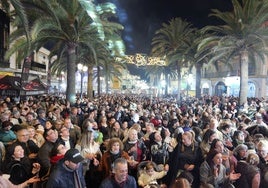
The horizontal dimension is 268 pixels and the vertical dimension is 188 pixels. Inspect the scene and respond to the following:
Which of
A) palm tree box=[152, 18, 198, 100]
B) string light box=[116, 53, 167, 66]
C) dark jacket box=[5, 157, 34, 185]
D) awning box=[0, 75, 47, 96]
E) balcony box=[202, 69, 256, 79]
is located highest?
palm tree box=[152, 18, 198, 100]

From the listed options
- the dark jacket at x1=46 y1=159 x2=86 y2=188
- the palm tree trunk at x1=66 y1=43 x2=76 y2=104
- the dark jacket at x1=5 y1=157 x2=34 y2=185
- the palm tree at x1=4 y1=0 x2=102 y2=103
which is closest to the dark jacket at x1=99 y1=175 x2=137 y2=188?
the dark jacket at x1=46 y1=159 x2=86 y2=188

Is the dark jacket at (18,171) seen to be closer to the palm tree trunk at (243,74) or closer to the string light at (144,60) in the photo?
the palm tree trunk at (243,74)

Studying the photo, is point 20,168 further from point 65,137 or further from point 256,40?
point 256,40

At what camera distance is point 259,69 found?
42.5 m

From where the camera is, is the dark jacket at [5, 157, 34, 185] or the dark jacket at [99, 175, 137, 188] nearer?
the dark jacket at [99, 175, 137, 188]

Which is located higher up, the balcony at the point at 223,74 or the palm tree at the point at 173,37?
the palm tree at the point at 173,37

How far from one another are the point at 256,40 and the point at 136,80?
102984 mm

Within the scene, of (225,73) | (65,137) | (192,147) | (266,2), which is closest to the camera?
(192,147)

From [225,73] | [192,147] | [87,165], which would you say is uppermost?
[225,73]

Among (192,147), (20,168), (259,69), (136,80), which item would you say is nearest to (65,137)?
(20,168)

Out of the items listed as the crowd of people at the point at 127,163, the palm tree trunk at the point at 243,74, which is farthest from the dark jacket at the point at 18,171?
the palm tree trunk at the point at 243,74

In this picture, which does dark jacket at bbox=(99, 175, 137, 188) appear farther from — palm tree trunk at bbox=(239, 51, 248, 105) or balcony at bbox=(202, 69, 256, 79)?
balcony at bbox=(202, 69, 256, 79)

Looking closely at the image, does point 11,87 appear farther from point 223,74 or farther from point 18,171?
point 223,74

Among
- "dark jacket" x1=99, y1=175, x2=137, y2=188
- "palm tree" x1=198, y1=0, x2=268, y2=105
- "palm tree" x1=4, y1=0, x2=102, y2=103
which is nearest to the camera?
"dark jacket" x1=99, y1=175, x2=137, y2=188
